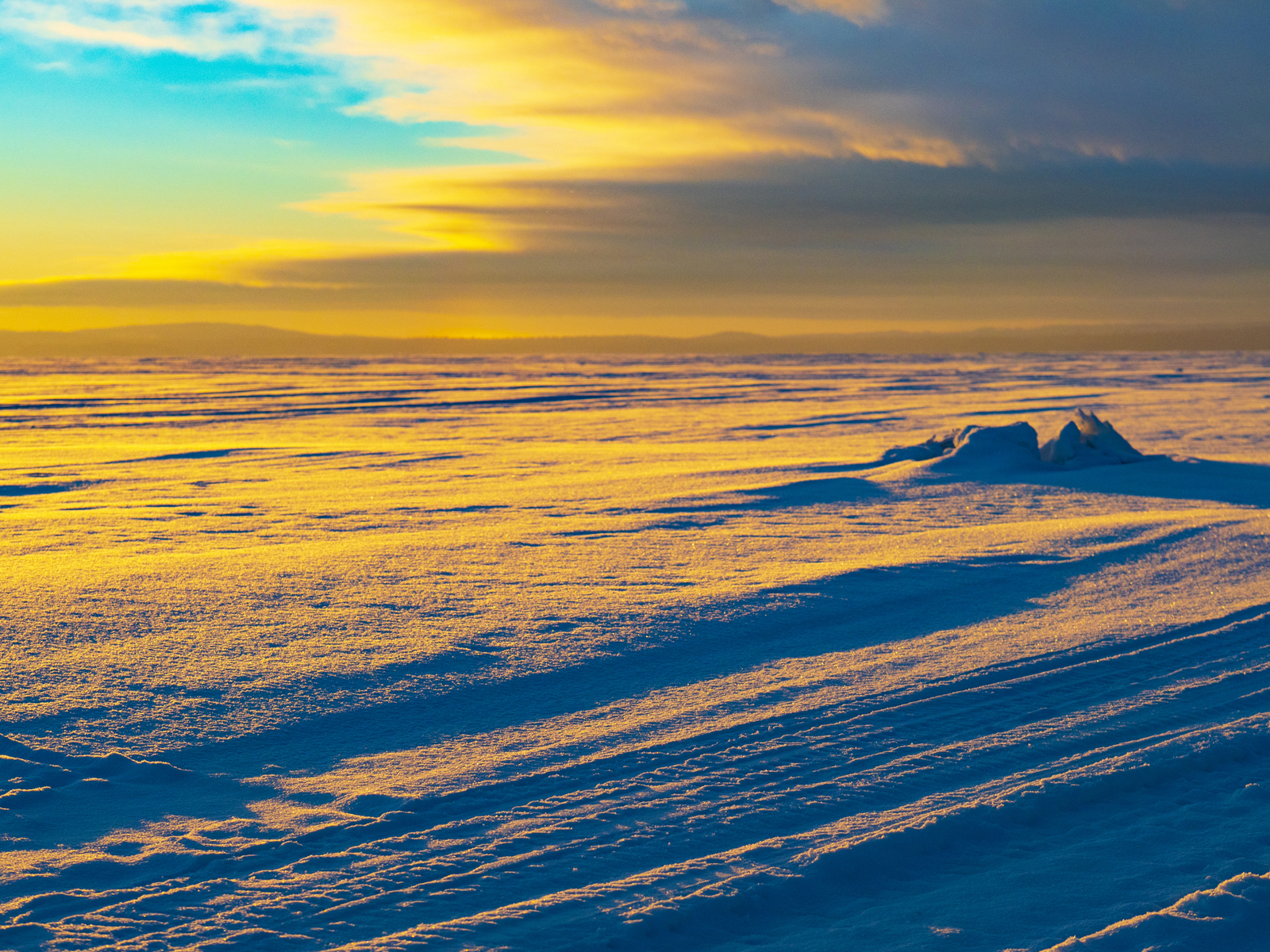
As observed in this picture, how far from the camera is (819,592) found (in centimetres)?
584

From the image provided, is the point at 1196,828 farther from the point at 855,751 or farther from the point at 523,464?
the point at 523,464

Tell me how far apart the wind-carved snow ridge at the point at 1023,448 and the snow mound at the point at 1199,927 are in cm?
860

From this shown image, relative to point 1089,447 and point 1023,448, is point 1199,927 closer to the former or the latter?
point 1023,448

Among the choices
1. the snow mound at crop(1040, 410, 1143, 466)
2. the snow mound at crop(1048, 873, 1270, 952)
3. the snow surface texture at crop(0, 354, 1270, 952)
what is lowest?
the snow mound at crop(1048, 873, 1270, 952)

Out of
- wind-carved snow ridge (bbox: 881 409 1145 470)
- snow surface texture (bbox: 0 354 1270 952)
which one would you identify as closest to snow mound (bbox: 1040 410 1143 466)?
wind-carved snow ridge (bbox: 881 409 1145 470)

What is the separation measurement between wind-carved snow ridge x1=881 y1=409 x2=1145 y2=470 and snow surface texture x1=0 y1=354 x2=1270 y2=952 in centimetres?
164

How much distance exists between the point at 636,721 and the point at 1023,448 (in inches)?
355

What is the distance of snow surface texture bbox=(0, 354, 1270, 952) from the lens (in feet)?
8.67

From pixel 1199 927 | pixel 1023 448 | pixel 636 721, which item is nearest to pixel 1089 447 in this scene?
pixel 1023 448

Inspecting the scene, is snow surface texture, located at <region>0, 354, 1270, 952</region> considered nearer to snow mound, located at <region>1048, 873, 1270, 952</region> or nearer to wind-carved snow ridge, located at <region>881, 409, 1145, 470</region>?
snow mound, located at <region>1048, 873, 1270, 952</region>

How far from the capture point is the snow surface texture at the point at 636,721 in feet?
8.67

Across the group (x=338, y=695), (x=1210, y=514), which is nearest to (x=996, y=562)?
(x=1210, y=514)

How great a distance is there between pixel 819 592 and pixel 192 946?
13.5 feet

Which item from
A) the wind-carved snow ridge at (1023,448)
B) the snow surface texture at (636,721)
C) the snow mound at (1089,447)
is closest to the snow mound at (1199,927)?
the snow surface texture at (636,721)
